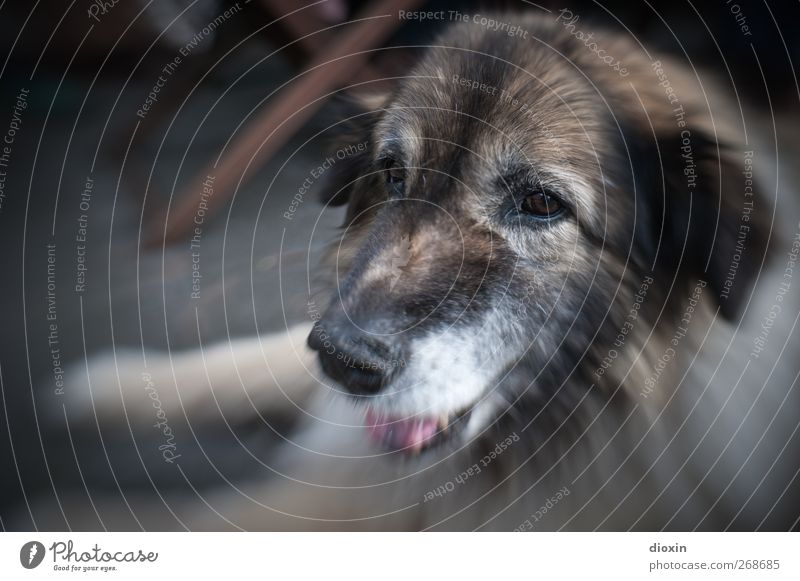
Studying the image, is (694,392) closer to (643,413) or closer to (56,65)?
(643,413)

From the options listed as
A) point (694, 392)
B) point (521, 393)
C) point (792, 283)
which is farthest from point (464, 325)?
point (792, 283)

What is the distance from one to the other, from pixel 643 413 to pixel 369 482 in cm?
41

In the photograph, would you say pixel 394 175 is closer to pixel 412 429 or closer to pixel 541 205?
pixel 541 205

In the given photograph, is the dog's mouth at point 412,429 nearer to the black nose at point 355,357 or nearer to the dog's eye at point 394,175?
the black nose at point 355,357

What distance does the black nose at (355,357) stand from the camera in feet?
3.01

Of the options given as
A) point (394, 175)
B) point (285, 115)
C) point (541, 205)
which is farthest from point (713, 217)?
point (285, 115)

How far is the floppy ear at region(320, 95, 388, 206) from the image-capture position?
0.95 m

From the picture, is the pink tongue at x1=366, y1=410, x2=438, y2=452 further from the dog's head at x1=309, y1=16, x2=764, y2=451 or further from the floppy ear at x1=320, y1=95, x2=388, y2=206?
the floppy ear at x1=320, y1=95, x2=388, y2=206

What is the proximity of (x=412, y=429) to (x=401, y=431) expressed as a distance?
0.05 feet

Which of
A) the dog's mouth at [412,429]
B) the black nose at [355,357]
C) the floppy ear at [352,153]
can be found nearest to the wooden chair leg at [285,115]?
the floppy ear at [352,153]

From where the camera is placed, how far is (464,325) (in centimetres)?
92

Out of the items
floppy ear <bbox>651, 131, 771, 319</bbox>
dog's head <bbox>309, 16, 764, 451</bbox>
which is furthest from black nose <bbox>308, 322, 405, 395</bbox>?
floppy ear <bbox>651, 131, 771, 319</bbox>

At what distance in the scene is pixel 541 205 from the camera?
92cm

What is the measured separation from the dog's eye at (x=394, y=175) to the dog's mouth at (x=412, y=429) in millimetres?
308
